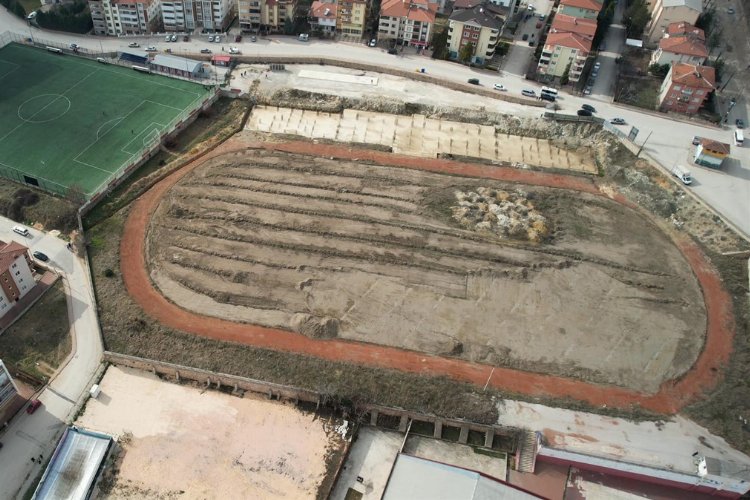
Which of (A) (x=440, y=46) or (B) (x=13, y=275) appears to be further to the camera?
(A) (x=440, y=46)

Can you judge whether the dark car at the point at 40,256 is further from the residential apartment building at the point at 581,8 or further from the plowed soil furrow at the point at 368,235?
the residential apartment building at the point at 581,8

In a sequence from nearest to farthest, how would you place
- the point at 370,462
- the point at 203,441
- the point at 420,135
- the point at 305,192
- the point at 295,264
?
the point at 203,441
the point at 370,462
the point at 295,264
the point at 305,192
the point at 420,135

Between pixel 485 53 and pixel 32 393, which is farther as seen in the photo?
pixel 485 53

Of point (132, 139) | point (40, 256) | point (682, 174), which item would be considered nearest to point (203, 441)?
point (40, 256)

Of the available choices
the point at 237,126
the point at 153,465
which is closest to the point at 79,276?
the point at 153,465

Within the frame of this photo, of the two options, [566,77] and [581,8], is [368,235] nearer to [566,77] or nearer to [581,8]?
[566,77]

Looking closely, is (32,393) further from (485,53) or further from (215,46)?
(485,53)

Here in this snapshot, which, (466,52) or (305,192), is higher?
(466,52)
